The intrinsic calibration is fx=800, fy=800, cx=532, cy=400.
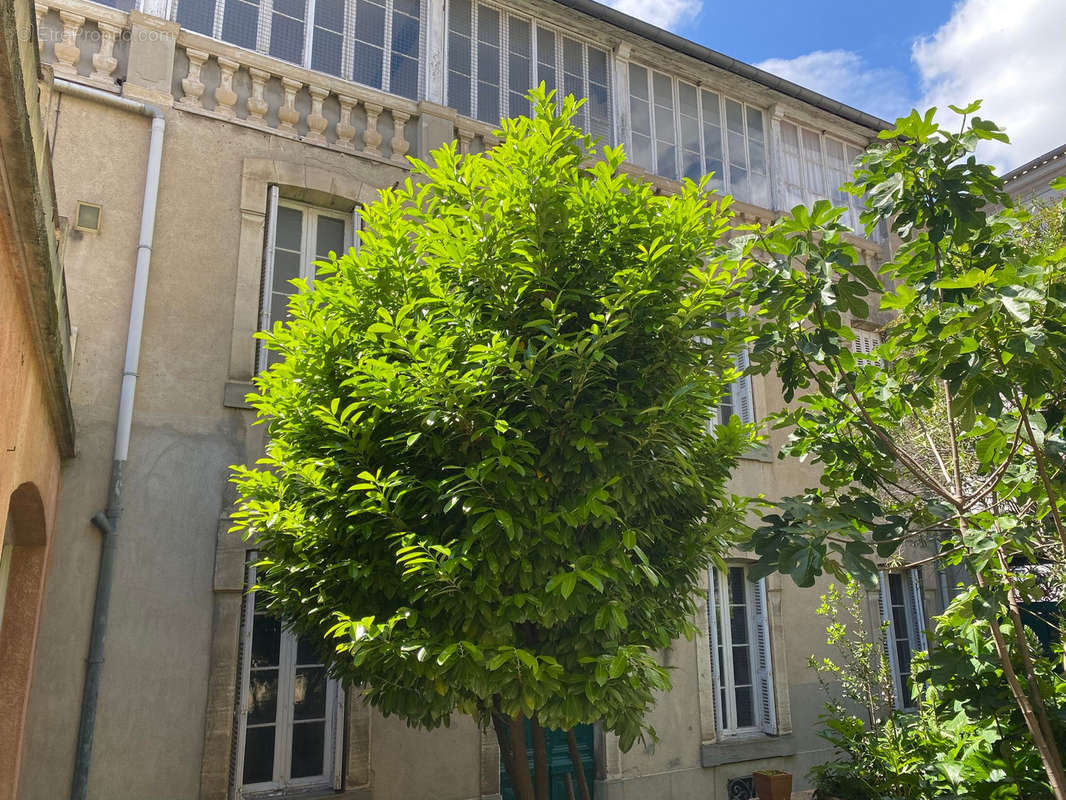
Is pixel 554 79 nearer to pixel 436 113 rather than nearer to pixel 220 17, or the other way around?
pixel 436 113

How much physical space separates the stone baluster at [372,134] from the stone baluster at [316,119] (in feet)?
1.42

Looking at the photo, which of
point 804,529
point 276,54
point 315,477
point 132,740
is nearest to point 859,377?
point 804,529

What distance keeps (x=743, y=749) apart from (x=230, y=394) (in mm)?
6913

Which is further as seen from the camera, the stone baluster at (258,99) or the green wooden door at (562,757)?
the green wooden door at (562,757)

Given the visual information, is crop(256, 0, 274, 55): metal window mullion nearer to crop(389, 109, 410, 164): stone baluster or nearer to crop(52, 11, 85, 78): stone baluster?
crop(389, 109, 410, 164): stone baluster

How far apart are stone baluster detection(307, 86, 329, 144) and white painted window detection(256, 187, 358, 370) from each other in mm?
712

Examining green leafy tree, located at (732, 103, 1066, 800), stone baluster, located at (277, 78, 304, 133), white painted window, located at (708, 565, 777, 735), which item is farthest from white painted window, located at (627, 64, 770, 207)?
green leafy tree, located at (732, 103, 1066, 800)

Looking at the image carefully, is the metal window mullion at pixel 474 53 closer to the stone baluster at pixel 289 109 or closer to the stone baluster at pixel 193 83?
the stone baluster at pixel 289 109

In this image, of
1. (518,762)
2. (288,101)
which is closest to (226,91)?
(288,101)

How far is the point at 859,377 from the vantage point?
14.4 ft

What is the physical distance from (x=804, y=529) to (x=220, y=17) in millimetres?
7683

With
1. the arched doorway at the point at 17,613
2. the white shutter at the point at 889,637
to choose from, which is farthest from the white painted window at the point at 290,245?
the white shutter at the point at 889,637

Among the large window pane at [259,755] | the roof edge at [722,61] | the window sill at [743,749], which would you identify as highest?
the roof edge at [722,61]

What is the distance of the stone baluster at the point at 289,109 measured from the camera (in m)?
8.12
